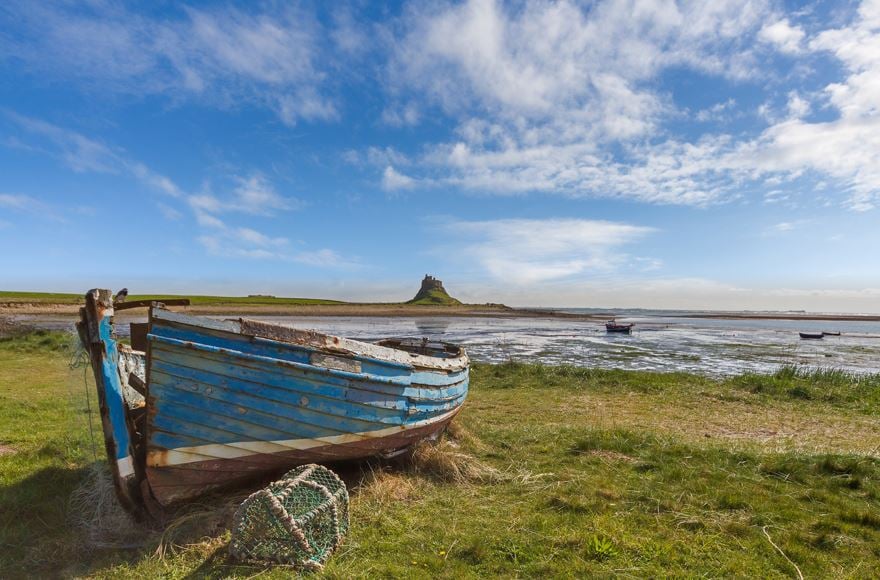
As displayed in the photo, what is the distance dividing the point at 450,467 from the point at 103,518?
14.1 ft

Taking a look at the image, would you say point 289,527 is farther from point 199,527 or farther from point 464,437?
point 464,437

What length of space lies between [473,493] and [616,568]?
233 centimetres

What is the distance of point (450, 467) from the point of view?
7.12 m

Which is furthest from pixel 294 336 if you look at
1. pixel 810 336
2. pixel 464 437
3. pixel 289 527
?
pixel 810 336

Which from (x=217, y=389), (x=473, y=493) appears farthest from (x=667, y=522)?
(x=217, y=389)

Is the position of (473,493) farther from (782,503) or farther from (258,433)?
(782,503)

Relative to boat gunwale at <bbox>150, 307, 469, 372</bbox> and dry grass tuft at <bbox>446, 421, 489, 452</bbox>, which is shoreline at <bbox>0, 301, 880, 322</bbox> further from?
boat gunwale at <bbox>150, 307, 469, 372</bbox>

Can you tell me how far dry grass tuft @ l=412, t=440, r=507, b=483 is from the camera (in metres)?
7.08

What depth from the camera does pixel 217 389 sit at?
5199 millimetres

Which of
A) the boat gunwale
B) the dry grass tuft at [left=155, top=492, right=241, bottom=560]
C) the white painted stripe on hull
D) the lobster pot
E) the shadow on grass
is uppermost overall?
the boat gunwale

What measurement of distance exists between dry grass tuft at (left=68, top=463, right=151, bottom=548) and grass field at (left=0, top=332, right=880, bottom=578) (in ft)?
0.21

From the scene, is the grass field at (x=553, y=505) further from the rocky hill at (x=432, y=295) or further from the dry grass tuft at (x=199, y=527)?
the rocky hill at (x=432, y=295)

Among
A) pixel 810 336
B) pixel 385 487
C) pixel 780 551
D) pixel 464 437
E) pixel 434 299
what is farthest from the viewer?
pixel 434 299

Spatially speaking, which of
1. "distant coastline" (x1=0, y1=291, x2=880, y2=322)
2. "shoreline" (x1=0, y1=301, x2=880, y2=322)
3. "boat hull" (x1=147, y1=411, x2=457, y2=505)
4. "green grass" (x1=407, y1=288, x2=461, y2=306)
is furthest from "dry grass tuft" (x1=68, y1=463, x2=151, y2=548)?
"green grass" (x1=407, y1=288, x2=461, y2=306)
